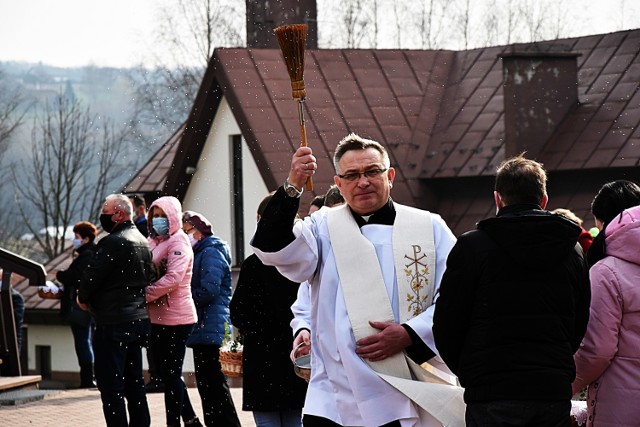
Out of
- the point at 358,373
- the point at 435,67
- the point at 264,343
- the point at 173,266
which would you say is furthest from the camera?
the point at 435,67

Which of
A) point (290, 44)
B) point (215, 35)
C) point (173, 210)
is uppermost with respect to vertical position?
point (215, 35)

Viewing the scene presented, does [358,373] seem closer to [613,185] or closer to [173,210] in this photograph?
[613,185]

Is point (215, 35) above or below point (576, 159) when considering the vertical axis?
above

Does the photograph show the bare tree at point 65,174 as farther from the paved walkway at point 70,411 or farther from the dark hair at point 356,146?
the dark hair at point 356,146

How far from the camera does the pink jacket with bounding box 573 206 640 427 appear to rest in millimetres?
6816

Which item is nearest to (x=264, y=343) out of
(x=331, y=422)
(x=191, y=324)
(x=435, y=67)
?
(x=331, y=422)

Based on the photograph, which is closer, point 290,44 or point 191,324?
point 290,44

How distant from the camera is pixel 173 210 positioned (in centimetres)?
1266

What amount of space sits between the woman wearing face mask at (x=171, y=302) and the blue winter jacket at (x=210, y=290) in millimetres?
111

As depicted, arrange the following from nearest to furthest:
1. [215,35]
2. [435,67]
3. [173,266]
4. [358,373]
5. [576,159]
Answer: [358,373]
[173,266]
[576,159]
[435,67]
[215,35]

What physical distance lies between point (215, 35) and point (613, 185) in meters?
52.9

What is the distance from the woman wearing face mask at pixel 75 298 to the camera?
1723 cm

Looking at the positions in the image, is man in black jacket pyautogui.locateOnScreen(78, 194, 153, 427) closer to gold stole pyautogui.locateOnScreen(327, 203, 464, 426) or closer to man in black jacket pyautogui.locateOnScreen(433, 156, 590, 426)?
gold stole pyautogui.locateOnScreen(327, 203, 464, 426)

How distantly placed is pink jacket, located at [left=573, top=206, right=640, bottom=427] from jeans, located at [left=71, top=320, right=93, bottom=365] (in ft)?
38.8
